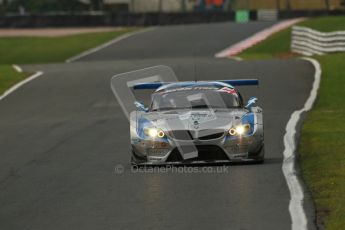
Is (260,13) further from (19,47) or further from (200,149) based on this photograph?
(200,149)

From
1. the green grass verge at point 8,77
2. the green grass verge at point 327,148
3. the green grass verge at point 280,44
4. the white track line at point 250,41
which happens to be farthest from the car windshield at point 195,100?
the white track line at point 250,41

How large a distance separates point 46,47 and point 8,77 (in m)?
19.7

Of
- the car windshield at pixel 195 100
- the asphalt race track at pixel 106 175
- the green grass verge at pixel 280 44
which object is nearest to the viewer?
the asphalt race track at pixel 106 175

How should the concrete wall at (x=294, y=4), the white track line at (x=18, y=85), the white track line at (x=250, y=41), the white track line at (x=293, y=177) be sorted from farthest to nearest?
the concrete wall at (x=294, y=4), the white track line at (x=250, y=41), the white track line at (x=18, y=85), the white track line at (x=293, y=177)

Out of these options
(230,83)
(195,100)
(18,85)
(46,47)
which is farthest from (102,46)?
(195,100)

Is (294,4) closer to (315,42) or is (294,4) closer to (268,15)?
(268,15)

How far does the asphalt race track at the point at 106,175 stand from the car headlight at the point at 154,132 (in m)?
0.60

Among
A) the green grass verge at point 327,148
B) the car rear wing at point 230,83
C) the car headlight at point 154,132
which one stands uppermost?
the car rear wing at point 230,83

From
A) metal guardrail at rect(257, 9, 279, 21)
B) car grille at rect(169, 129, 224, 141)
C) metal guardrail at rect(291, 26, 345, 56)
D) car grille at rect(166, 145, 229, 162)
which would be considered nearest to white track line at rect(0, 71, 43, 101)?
metal guardrail at rect(291, 26, 345, 56)

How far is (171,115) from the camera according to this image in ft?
45.3

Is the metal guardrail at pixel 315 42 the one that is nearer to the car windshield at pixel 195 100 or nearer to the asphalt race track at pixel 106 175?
the asphalt race track at pixel 106 175

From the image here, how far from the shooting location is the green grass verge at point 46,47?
4866 cm

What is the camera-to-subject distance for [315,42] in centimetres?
3931

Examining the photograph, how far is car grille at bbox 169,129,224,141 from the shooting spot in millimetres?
13305
